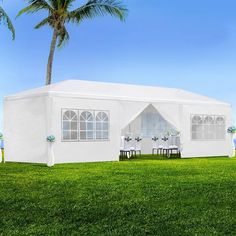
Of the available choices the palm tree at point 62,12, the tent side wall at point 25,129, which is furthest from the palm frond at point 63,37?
the tent side wall at point 25,129

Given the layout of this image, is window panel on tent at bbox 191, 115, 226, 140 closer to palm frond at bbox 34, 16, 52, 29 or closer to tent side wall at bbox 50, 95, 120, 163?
tent side wall at bbox 50, 95, 120, 163

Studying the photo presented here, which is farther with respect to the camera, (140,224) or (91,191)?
(91,191)

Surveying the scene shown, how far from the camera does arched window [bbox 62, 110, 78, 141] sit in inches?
695

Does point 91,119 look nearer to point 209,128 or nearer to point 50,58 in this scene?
point 209,128

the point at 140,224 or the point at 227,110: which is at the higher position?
the point at 227,110

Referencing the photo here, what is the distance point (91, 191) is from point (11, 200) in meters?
1.63

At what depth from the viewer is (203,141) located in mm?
21953

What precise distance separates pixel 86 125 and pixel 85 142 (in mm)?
625

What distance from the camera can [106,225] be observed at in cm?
711

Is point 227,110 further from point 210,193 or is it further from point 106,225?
point 106,225

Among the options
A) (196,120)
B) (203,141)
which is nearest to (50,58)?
(196,120)

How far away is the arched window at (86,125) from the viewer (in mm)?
18266

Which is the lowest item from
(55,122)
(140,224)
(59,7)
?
(140,224)

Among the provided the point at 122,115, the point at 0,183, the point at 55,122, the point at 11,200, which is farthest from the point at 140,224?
the point at 122,115
